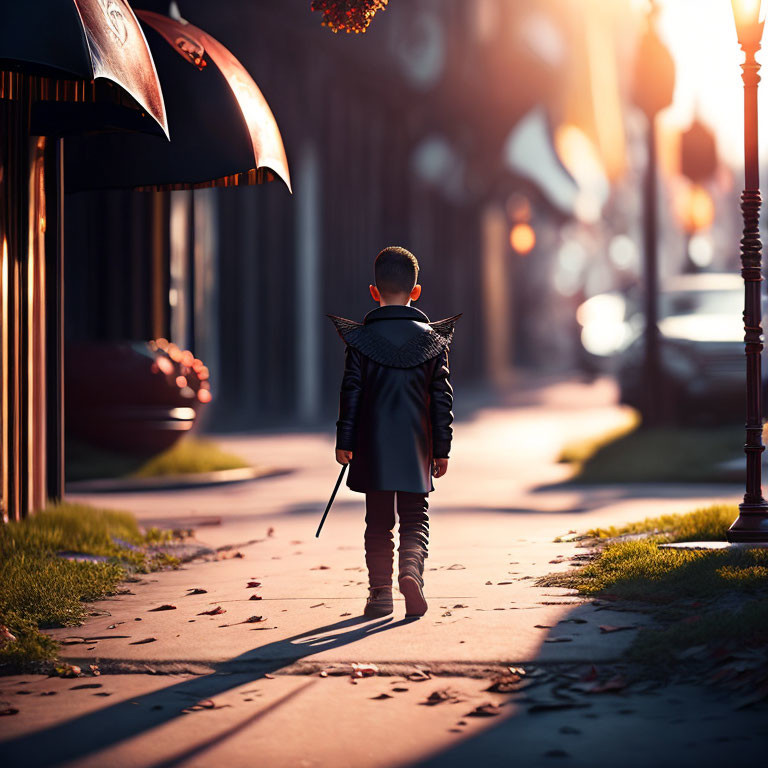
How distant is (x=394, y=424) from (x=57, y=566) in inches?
99.8

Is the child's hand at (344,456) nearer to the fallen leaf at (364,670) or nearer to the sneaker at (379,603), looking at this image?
the sneaker at (379,603)

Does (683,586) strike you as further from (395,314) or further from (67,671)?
(67,671)

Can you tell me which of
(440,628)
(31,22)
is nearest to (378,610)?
(440,628)

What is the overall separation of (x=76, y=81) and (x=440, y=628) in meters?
3.66

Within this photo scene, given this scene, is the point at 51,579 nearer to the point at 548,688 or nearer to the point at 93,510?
the point at 93,510

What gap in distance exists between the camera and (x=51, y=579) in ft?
25.4

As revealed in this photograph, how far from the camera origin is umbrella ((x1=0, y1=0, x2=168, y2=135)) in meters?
6.72

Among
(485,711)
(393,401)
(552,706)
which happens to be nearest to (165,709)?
(485,711)

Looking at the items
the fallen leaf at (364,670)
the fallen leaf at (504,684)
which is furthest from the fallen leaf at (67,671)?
the fallen leaf at (504,684)

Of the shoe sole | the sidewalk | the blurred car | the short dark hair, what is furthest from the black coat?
the blurred car

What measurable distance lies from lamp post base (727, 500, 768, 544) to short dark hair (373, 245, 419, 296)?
7.83 feet

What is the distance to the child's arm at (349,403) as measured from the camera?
6660mm

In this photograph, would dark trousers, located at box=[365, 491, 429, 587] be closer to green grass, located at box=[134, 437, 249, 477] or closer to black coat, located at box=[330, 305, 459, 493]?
black coat, located at box=[330, 305, 459, 493]

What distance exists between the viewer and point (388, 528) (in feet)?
22.5
